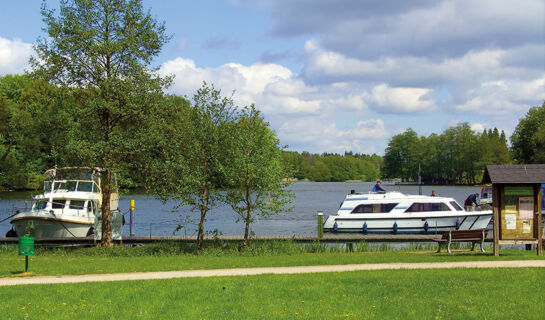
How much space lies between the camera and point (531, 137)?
295 feet

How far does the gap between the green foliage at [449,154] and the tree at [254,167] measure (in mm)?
109240

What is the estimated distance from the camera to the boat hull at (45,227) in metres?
28.9

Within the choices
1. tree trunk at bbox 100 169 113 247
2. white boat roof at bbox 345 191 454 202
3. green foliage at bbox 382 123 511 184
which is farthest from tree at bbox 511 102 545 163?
tree trunk at bbox 100 169 113 247

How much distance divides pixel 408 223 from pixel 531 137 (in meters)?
64.2

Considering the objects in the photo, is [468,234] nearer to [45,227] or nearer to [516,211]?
[516,211]

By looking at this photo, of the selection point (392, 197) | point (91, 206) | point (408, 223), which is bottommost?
point (408, 223)

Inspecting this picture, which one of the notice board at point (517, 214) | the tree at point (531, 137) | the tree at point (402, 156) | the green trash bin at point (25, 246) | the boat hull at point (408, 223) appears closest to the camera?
the green trash bin at point (25, 246)

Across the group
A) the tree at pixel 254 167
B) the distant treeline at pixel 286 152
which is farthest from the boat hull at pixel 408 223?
the tree at pixel 254 167

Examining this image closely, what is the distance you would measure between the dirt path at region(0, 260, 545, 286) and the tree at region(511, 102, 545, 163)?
77.4 metres

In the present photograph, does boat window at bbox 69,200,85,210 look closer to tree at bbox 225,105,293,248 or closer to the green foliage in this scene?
tree at bbox 225,105,293,248

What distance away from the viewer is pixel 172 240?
86.7 ft

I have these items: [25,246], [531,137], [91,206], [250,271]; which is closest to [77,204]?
[91,206]

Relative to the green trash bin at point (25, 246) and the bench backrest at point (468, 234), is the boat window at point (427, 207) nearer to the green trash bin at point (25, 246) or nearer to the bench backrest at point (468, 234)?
the bench backrest at point (468, 234)

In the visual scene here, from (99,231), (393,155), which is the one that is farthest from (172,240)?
(393,155)
